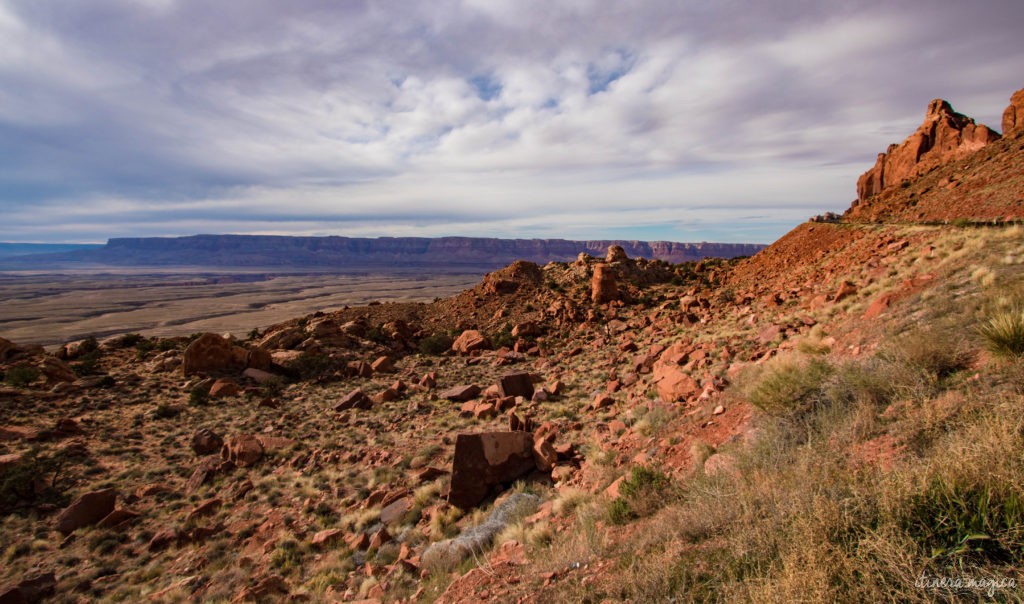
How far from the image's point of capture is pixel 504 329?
2400 centimetres

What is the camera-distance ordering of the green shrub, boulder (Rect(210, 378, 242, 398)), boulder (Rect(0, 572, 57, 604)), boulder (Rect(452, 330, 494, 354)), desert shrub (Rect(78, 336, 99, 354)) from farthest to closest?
boulder (Rect(452, 330, 494, 354))
desert shrub (Rect(78, 336, 99, 354))
boulder (Rect(210, 378, 242, 398))
boulder (Rect(0, 572, 57, 604))
the green shrub

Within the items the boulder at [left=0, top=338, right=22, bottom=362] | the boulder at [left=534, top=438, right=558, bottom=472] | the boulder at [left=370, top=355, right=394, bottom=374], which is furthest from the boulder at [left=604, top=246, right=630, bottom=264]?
the boulder at [left=0, top=338, right=22, bottom=362]

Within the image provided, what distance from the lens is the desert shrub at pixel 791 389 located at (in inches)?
230

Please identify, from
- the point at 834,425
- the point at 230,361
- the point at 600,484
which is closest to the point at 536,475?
the point at 600,484

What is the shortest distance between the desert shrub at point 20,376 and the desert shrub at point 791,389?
2353 centimetres

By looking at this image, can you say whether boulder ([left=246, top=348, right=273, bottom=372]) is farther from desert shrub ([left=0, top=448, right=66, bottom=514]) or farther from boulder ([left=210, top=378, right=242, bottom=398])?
desert shrub ([left=0, top=448, right=66, bottom=514])

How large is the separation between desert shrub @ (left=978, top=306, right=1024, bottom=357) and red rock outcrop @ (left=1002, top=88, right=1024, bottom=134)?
39030 millimetres

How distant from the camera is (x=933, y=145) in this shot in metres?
32.4

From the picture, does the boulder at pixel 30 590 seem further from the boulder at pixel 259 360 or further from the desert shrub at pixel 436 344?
the desert shrub at pixel 436 344

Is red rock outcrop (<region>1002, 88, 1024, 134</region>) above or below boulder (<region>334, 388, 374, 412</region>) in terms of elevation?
above

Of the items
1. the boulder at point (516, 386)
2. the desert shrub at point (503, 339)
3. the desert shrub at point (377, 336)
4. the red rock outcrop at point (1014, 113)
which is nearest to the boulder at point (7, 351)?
the desert shrub at point (377, 336)

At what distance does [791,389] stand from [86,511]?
13768 mm

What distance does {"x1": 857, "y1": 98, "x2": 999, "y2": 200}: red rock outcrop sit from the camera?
2914 centimetres

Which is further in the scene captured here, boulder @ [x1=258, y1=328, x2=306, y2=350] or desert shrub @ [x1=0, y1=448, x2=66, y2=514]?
boulder @ [x1=258, y1=328, x2=306, y2=350]
